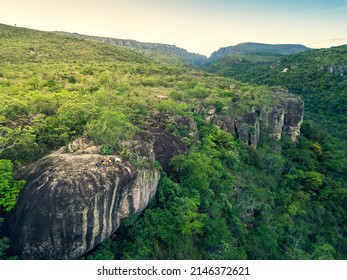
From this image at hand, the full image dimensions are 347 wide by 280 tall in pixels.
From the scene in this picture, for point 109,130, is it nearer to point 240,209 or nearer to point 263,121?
point 240,209

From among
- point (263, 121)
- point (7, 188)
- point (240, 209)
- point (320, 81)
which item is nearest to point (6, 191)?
point (7, 188)

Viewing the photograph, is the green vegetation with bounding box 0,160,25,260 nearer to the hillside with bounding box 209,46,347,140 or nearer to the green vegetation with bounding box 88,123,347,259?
the green vegetation with bounding box 88,123,347,259

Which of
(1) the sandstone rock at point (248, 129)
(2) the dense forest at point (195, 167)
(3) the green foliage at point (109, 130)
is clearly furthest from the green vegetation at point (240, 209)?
(3) the green foliage at point (109, 130)

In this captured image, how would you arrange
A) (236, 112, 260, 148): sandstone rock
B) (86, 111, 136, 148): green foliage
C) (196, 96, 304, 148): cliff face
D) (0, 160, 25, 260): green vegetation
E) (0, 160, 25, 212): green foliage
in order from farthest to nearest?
(236, 112, 260, 148): sandstone rock → (196, 96, 304, 148): cliff face → (86, 111, 136, 148): green foliage → (0, 160, 25, 212): green foliage → (0, 160, 25, 260): green vegetation

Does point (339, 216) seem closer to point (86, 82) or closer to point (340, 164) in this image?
point (340, 164)

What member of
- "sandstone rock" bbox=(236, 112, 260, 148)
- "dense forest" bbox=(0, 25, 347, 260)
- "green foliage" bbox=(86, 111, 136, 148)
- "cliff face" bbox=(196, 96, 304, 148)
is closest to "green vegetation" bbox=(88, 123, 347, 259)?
"dense forest" bbox=(0, 25, 347, 260)
